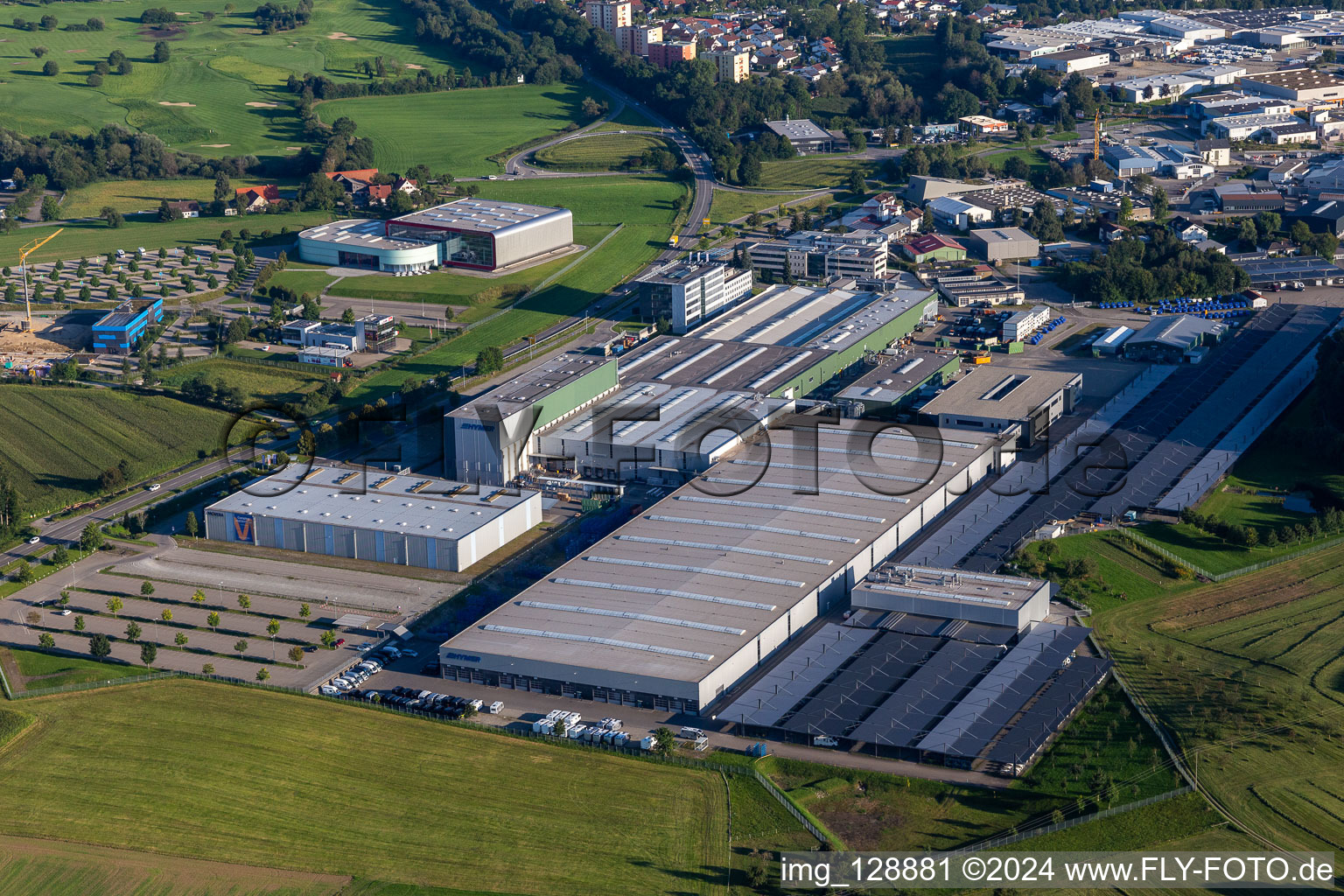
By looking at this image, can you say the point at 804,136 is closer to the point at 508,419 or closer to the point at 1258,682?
the point at 508,419

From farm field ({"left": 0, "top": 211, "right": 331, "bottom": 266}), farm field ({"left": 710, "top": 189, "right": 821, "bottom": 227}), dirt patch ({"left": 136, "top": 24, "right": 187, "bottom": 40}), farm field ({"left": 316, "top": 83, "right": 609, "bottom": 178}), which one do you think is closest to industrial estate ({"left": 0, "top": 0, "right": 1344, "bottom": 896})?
farm field ({"left": 0, "top": 211, "right": 331, "bottom": 266})

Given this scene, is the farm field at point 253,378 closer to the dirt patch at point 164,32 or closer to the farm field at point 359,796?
the farm field at point 359,796

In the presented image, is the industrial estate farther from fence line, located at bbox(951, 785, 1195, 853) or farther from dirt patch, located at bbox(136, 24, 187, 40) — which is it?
dirt patch, located at bbox(136, 24, 187, 40)

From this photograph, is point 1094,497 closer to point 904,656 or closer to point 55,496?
point 904,656

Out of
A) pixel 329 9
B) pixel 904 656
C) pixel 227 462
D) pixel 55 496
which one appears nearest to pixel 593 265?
pixel 227 462

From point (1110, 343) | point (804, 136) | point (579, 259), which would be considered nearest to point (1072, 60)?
point (804, 136)

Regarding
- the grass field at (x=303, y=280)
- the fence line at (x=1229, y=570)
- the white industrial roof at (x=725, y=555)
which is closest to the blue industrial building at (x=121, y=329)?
the grass field at (x=303, y=280)
